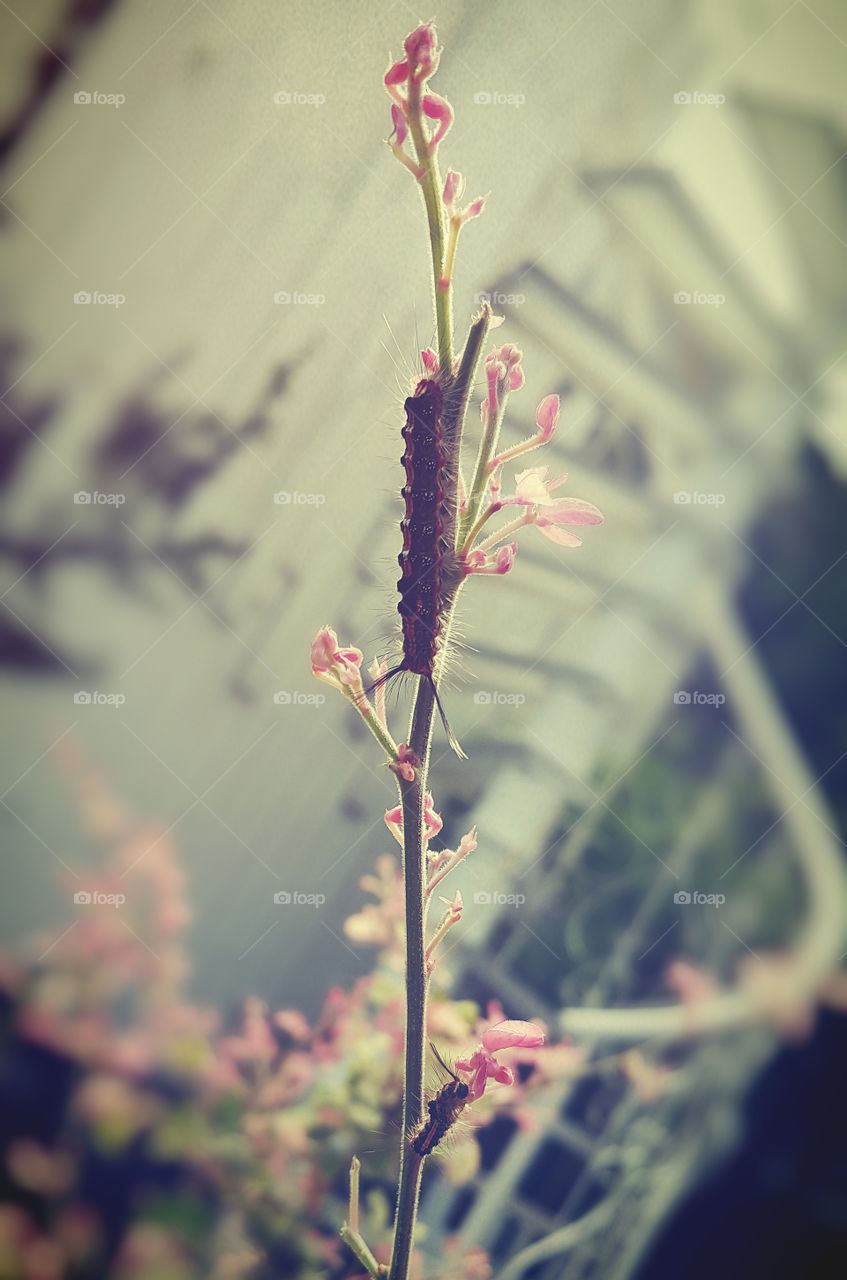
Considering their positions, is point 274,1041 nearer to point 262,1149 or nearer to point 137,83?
point 262,1149

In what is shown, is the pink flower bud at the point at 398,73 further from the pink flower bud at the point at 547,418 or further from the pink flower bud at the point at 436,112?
the pink flower bud at the point at 547,418

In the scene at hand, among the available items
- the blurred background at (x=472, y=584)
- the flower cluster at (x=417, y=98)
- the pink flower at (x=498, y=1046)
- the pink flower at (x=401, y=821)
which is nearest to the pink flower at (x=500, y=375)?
the flower cluster at (x=417, y=98)

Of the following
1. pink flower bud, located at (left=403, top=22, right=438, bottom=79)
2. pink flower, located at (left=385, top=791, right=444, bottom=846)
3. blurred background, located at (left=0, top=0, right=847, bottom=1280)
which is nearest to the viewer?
pink flower bud, located at (left=403, top=22, right=438, bottom=79)

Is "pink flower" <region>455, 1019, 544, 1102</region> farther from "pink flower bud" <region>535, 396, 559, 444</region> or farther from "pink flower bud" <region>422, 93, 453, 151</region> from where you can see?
"pink flower bud" <region>422, 93, 453, 151</region>

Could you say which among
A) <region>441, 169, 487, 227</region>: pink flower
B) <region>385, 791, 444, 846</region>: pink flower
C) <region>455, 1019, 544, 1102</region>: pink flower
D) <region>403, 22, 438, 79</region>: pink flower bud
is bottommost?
<region>455, 1019, 544, 1102</region>: pink flower

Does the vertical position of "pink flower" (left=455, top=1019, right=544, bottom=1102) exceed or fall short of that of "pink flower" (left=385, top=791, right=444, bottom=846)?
it falls short

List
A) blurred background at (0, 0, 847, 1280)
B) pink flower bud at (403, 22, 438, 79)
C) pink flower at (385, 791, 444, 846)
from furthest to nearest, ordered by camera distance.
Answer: blurred background at (0, 0, 847, 1280), pink flower at (385, 791, 444, 846), pink flower bud at (403, 22, 438, 79)

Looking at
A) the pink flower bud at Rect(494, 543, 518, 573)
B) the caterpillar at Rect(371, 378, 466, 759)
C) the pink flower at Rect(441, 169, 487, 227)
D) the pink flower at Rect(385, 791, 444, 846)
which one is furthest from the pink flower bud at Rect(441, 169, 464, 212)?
the pink flower at Rect(385, 791, 444, 846)

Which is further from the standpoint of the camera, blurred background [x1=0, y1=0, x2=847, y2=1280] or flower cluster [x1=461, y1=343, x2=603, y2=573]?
blurred background [x1=0, y1=0, x2=847, y2=1280]
